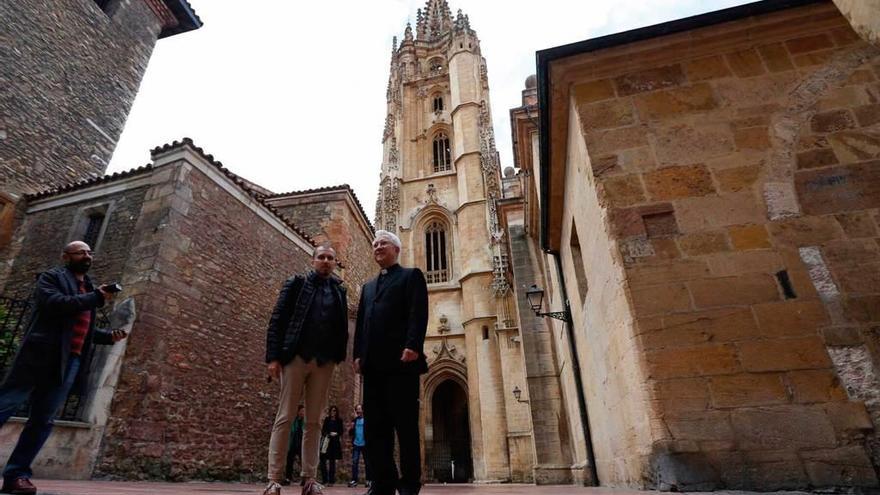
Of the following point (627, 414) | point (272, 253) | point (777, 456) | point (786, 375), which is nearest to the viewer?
point (777, 456)

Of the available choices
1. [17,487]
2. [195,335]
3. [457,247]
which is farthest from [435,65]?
[17,487]

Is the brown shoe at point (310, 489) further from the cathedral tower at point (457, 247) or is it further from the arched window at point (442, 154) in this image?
the arched window at point (442, 154)

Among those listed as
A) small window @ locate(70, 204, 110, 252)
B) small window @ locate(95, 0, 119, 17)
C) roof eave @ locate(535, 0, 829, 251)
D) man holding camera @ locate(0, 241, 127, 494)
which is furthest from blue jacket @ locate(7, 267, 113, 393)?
small window @ locate(95, 0, 119, 17)

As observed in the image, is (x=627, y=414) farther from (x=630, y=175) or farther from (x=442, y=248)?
(x=442, y=248)

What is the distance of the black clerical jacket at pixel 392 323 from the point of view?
2580mm

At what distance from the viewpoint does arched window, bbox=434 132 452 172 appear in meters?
28.4

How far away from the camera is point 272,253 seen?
9.59 meters

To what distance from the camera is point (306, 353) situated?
289cm

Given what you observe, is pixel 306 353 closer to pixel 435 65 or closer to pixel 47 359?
pixel 47 359

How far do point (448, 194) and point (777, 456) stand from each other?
24.3 metres

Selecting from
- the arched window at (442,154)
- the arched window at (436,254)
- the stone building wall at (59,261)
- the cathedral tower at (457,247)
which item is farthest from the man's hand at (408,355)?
the arched window at (442,154)

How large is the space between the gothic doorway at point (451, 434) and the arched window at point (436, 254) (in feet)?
19.1

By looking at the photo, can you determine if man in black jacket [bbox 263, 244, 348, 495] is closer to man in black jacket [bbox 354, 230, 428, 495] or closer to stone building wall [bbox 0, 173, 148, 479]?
man in black jacket [bbox 354, 230, 428, 495]

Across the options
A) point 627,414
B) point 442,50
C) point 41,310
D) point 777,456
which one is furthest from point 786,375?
point 442,50
